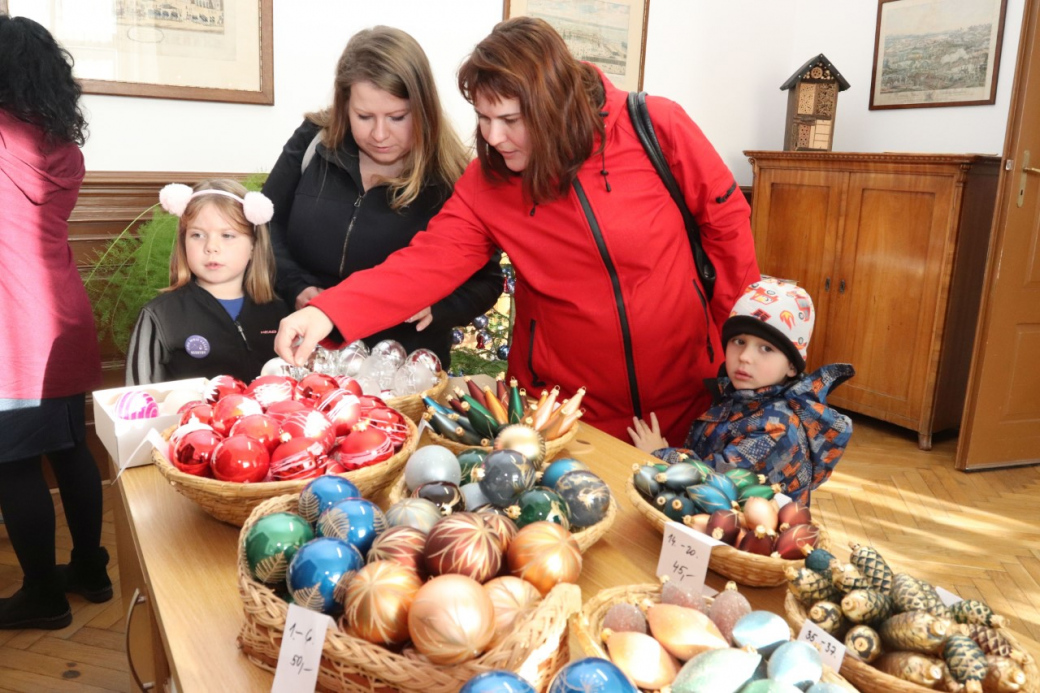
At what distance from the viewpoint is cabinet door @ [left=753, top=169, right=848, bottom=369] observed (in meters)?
4.55

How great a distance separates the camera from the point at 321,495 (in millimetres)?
987

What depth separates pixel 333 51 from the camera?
3.61 m

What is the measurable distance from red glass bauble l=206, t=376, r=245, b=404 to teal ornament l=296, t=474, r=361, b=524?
395mm

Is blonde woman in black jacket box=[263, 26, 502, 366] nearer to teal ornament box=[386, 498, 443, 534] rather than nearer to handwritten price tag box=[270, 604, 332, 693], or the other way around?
teal ornament box=[386, 498, 443, 534]

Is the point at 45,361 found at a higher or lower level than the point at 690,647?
lower

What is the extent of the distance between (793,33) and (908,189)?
154 centimetres

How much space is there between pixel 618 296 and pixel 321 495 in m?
0.97

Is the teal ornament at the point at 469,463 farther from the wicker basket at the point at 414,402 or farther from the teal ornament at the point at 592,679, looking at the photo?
the teal ornament at the point at 592,679

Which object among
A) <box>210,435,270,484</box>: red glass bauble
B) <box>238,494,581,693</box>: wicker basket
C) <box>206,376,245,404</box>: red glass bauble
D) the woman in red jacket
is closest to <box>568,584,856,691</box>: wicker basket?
<box>238,494,581,693</box>: wicker basket

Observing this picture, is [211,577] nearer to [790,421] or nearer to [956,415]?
[790,421]

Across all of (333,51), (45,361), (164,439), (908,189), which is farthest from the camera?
(908,189)

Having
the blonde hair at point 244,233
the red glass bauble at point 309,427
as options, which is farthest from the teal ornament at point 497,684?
the blonde hair at point 244,233

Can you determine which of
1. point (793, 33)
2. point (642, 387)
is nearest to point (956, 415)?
point (793, 33)

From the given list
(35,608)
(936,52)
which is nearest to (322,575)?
(35,608)
